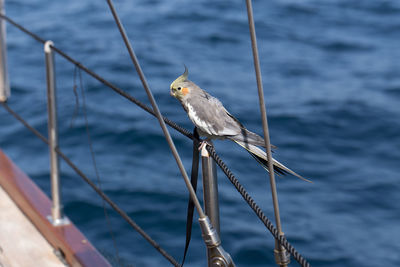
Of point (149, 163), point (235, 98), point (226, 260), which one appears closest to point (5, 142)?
point (149, 163)

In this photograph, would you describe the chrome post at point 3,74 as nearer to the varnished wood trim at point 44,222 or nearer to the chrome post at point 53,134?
the varnished wood trim at point 44,222

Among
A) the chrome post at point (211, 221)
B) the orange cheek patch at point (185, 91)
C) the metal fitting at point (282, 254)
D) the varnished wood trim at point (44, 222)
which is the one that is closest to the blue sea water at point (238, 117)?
the varnished wood trim at point (44, 222)

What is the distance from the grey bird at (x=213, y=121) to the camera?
1445 millimetres

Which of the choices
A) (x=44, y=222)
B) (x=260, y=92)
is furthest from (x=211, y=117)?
(x=44, y=222)

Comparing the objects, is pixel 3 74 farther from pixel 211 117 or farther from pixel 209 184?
pixel 209 184

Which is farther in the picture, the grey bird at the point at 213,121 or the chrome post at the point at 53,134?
the chrome post at the point at 53,134

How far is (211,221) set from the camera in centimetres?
123

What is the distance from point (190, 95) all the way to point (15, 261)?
3.02 feet

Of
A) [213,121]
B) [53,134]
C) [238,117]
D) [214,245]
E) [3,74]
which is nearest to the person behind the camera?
[214,245]

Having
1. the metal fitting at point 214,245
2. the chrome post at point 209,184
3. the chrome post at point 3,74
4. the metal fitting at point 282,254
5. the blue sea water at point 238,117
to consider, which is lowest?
the metal fitting at point 282,254

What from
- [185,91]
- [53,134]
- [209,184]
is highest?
[53,134]

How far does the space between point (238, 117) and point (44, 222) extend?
2622 millimetres

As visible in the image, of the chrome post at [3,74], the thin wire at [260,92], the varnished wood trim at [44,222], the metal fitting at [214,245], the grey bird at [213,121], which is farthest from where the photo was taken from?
A: the chrome post at [3,74]

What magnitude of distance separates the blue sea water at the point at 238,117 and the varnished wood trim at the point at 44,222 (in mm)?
1173
